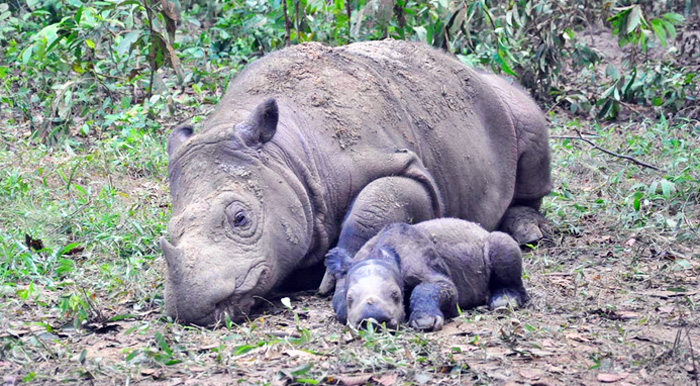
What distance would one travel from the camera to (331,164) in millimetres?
6250

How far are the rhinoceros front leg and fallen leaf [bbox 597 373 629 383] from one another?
2.08m

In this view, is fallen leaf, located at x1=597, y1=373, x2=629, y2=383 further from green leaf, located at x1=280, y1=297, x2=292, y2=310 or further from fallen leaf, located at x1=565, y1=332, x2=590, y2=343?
green leaf, located at x1=280, y1=297, x2=292, y2=310

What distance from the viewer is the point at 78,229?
6934 millimetres

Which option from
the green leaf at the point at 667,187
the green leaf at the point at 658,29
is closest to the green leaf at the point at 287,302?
the green leaf at the point at 667,187

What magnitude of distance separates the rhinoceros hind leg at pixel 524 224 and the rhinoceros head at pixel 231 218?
218cm

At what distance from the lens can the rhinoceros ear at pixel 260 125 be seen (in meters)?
5.80

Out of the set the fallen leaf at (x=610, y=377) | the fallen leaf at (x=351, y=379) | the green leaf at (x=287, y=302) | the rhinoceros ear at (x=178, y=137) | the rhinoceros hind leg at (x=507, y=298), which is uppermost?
the rhinoceros ear at (x=178, y=137)

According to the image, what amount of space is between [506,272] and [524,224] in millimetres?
2044

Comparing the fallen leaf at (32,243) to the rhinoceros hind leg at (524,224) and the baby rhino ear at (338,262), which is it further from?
the rhinoceros hind leg at (524,224)

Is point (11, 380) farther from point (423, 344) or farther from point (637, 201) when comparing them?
point (637, 201)

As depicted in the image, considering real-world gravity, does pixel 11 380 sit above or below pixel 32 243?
above

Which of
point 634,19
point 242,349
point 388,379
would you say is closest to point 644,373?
point 388,379

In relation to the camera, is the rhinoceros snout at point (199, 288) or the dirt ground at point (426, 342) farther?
the rhinoceros snout at point (199, 288)

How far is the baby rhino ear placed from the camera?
5.45m
